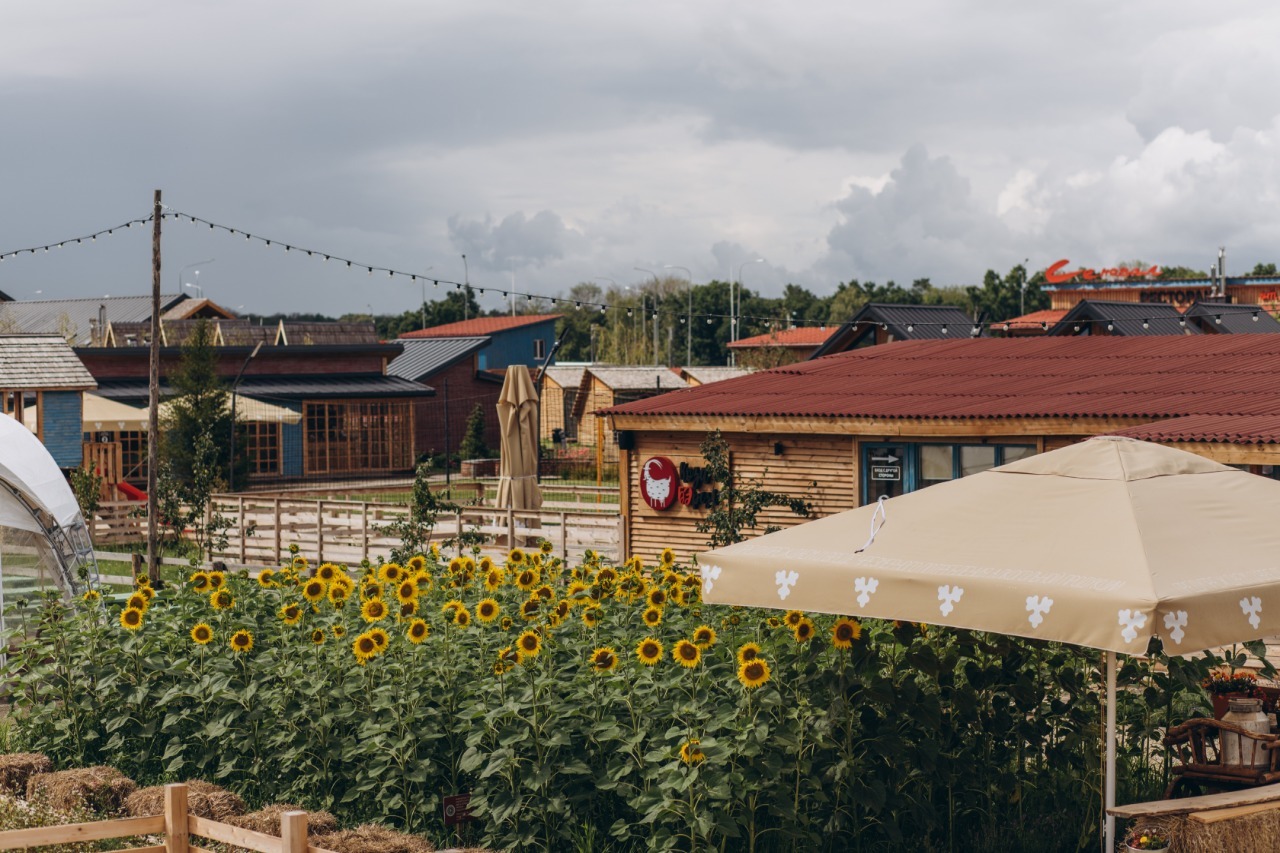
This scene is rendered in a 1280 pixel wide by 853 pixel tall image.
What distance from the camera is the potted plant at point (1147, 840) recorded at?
6.21m

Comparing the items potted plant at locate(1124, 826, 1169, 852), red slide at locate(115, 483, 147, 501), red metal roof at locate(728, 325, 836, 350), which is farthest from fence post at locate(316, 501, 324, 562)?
red metal roof at locate(728, 325, 836, 350)

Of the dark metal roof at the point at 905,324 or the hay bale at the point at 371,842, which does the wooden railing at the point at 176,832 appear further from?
the dark metal roof at the point at 905,324

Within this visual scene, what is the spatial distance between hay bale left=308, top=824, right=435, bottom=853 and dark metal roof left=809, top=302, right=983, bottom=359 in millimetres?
30734

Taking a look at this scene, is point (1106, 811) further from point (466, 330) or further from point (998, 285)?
point (998, 285)

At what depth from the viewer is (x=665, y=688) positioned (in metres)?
7.04

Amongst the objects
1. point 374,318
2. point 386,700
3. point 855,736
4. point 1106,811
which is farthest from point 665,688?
point 374,318

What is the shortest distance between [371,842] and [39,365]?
29269 millimetres

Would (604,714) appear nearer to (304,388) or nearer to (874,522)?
(874,522)

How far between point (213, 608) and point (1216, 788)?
5.64 metres

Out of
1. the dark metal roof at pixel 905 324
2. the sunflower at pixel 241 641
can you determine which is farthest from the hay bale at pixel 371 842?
the dark metal roof at pixel 905 324

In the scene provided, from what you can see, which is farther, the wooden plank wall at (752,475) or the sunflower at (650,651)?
the wooden plank wall at (752,475)

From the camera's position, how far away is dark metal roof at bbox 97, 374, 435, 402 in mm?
44219

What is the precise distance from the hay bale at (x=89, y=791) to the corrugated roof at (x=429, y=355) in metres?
44.7

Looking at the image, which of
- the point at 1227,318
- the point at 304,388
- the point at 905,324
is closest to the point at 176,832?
the point at 905,324
